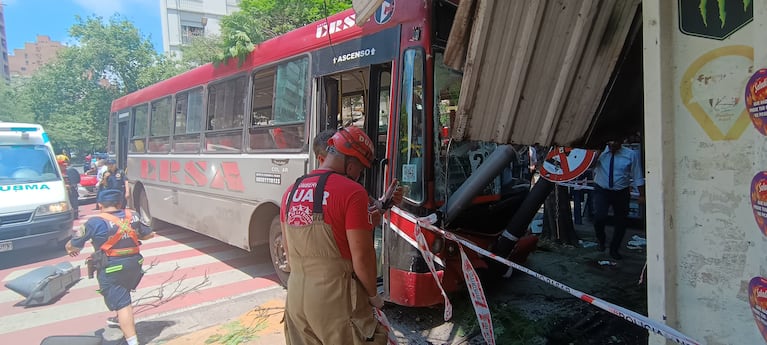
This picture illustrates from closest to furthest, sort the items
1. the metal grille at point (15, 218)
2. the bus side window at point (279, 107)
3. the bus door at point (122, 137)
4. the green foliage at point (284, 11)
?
1. the bus side window at point (279, 107)
2. the metal grille at point (15, 218)
3. the green foliage at point (284, 11)
4. the bus door at point (122, 137)

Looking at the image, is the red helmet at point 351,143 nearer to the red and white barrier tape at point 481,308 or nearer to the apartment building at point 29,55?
the red and white barrier tape at point 481,308

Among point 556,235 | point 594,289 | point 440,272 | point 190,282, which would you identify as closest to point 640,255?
point 556,235

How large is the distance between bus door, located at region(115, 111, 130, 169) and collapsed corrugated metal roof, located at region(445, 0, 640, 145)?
9319 millimetres

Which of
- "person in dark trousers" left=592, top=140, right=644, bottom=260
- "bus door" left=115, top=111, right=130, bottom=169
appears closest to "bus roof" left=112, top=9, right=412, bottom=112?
"bus door" left=115, top=111, right=130, bottom=169

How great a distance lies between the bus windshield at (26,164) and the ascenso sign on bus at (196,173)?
5.23 feet

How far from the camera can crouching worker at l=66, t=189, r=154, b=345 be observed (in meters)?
3.62

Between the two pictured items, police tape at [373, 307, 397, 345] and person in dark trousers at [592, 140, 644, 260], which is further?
person in dark trousers at [592, 140, 644, 260]

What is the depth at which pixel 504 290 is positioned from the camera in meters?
4.61

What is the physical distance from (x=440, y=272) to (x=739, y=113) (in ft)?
7.71

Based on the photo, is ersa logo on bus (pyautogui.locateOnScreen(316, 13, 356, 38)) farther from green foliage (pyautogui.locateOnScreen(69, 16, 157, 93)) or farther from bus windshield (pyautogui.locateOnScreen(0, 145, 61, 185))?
green foliage (pyautogui.locateOnScreen(69, 16, 157, 93))

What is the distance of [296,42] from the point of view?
4.67 metres

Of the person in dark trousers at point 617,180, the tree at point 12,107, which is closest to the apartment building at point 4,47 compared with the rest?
the tree at point 12,107

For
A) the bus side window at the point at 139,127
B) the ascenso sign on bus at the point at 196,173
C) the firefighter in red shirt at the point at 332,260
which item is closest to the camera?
the firefighter in red shirt at the point at 332,260

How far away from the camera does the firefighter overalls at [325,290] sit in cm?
196
